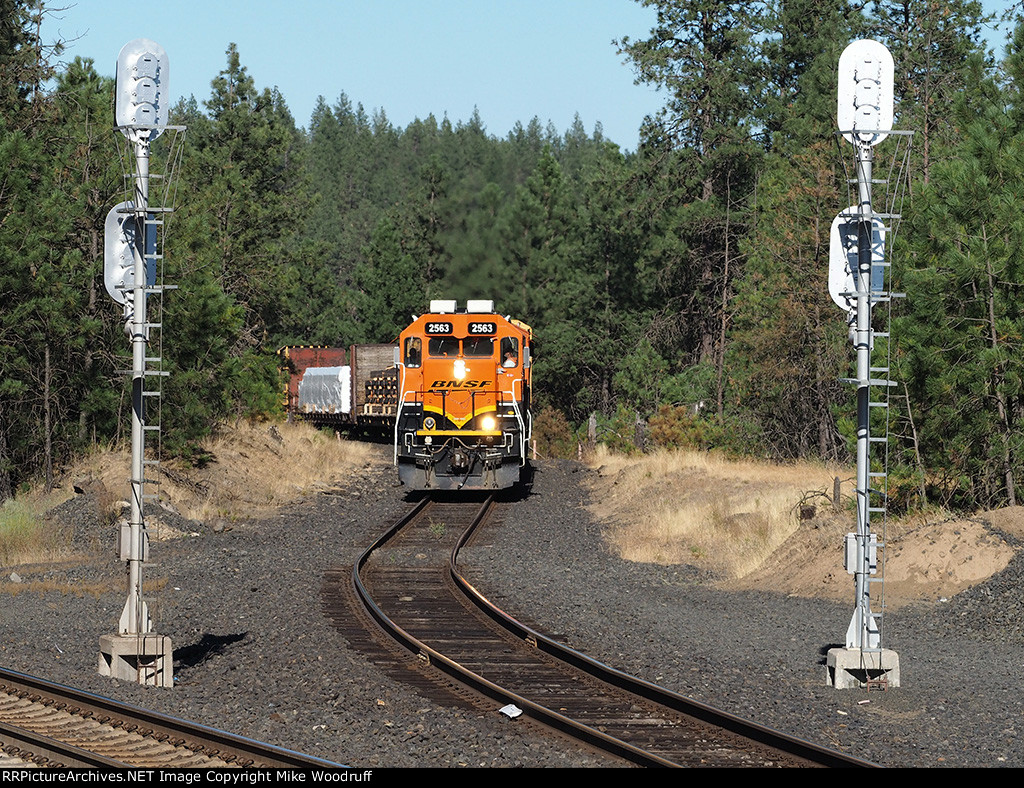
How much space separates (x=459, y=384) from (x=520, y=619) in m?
12.3

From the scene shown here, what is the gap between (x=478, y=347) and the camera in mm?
26781

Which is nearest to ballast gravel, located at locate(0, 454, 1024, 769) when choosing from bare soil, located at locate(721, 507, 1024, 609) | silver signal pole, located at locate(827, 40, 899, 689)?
silver signal pole, located at locate(827, 40, 899, 689)

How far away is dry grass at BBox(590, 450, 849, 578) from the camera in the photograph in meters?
20.7

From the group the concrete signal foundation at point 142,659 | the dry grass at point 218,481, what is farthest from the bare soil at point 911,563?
the dry grass at point 218,481

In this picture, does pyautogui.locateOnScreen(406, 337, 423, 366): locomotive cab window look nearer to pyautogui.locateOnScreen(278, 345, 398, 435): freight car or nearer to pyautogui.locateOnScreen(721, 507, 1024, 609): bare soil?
A: pyautogui.locateOnScreen(721, 507, 1024, 609): bare soil

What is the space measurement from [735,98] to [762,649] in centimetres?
4034

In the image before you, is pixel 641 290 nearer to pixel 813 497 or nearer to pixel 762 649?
pixel 813 497

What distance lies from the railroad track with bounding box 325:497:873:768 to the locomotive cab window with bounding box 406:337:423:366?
736 cm

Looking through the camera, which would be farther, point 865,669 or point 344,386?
point 344,386

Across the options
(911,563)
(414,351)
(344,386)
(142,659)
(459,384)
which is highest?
(414,351)

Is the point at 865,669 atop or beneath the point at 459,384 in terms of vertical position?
beneath

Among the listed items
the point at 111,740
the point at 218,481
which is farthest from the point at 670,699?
the point at 218,481

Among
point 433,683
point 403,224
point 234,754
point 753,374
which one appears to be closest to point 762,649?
point 433,683

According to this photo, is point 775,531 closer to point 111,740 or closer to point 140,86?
point 140,86
